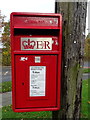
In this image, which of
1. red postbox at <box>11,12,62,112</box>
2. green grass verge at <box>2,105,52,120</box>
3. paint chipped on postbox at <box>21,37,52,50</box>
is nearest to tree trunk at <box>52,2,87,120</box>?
red postbox at <box>11,12,62,112</box>

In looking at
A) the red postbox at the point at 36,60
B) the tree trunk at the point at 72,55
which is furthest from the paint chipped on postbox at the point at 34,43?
the tree trunk at the point at 72,55

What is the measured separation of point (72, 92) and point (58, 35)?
69 centimetres

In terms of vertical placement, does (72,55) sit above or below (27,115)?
above

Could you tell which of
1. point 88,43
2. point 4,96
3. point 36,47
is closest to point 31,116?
point 4,96

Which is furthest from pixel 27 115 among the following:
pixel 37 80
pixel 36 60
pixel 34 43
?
pixel 34 43

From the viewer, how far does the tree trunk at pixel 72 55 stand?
2260 millimetres

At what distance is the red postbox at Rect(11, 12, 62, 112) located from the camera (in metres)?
2.30

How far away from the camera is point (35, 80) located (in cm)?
244

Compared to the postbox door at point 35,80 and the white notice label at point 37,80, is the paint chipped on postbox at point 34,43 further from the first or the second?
the white notice label at point 37,80

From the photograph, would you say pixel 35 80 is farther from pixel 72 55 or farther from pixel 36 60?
pixel 72 55

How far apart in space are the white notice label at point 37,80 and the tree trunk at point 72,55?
240 millimetres

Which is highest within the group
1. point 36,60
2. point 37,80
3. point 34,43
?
point 34,43

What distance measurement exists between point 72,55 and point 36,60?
0.42 m

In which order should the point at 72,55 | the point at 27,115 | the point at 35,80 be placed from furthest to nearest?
the point at 27,115 → the point at 35,80 → the point at 72,55
